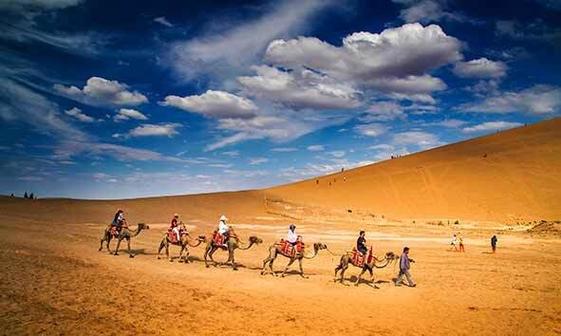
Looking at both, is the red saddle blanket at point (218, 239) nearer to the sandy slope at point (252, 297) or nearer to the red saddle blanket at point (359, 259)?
Result: the sandy slope at point (252, 297)

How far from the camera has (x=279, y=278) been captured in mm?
19297

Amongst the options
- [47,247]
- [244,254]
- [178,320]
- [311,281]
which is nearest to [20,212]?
[47,247]

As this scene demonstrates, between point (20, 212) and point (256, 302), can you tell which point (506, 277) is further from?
point (20, 212)

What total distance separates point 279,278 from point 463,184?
5384cm

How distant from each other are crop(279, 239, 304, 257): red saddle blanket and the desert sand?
1.09m

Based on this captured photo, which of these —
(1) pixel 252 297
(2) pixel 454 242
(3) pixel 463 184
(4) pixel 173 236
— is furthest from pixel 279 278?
(3) pixel 463 184

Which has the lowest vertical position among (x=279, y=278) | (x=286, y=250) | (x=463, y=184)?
(x=279, y=278)

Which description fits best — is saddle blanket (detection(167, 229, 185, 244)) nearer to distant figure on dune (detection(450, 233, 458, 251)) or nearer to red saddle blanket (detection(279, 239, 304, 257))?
red saddle blanket (detection(279, 239, 304, 257))

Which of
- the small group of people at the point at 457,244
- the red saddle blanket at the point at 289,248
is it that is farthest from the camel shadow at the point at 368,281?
the small group of people at the point at 457,244

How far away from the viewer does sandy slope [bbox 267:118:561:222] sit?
57219 mm

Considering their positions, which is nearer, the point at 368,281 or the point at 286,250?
the point at 368,281

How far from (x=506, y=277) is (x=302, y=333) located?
13088 mm

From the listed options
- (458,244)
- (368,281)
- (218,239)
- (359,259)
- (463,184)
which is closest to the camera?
(359,259)

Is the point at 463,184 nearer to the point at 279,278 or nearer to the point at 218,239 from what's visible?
the point at 218,239
